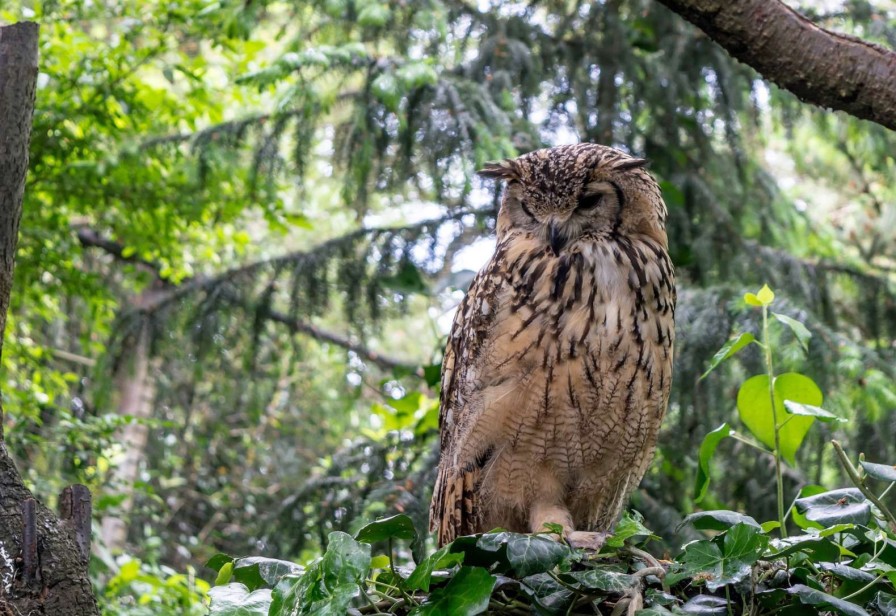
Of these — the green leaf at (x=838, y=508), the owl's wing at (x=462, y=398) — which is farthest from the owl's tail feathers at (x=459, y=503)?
the green leaf at (x=838, y=508)

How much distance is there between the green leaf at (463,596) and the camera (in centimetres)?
142

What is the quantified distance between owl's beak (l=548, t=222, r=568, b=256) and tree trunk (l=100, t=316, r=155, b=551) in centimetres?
256

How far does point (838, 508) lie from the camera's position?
A: 181 cm

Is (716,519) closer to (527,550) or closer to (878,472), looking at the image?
(878,472)

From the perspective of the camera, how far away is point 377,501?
10.3ft

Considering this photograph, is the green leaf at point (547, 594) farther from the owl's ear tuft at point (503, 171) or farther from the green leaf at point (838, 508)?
the owl's ear tuft at point (503, 171)

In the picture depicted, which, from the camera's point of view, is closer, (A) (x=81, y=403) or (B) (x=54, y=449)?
(B) (x=54, y=449)

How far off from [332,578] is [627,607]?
44cm

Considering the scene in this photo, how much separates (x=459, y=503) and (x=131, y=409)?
16.9ft

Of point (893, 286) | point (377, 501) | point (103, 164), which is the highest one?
point (103, 164)

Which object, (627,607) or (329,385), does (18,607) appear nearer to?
(627,607)

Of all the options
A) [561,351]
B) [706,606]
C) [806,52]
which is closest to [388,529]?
[706,606]

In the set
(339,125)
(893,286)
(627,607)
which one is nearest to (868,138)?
(893,286)

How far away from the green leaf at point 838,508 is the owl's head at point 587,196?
2.24 feet
